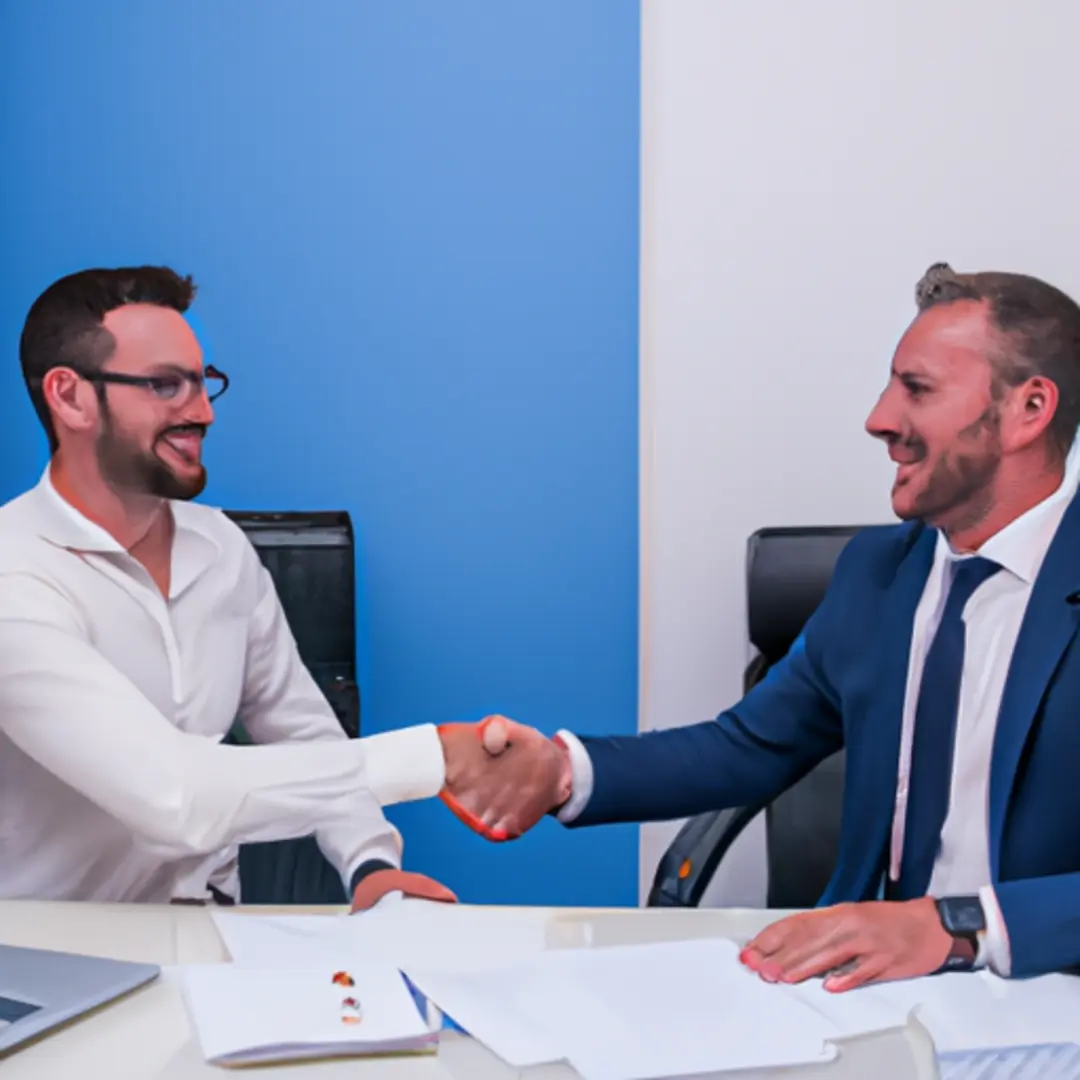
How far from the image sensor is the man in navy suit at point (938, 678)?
1.68 m

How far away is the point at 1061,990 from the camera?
128 cm

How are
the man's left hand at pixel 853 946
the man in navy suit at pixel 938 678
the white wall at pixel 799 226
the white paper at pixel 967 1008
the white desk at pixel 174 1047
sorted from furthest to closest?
the white wall at pixel 799 226 → the man in navy suit at pixel 938 678 → the man's left hand at pixel 853 946 → the white paper at pixel 967 1008 → the white desk at pixel 174 1047

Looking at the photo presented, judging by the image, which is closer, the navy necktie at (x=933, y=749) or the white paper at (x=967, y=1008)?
the white paper at (x=967, y=1008)

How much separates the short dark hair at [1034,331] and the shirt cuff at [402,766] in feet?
3.17

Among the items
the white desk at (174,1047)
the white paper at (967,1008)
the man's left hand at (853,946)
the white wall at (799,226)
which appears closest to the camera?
the white desk at (174,1047)

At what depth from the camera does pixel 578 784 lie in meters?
1.99

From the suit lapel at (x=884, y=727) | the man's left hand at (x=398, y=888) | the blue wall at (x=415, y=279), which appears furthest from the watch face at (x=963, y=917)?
the blue wall at (x=415, y=279)

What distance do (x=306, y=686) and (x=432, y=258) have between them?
825mm

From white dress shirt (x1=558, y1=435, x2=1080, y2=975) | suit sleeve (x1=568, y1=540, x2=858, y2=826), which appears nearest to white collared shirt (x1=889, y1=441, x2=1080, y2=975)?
white dress shirt (x1=558, y1=435, x2=1080, y2=975)

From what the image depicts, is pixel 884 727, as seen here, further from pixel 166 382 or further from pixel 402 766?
pixel 166 382

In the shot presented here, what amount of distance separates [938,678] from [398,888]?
0.80m

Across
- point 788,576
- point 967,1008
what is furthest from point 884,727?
point 967,1008

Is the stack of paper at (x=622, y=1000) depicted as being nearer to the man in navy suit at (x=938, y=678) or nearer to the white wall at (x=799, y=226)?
the man in navy suit at (x=938, y=678)

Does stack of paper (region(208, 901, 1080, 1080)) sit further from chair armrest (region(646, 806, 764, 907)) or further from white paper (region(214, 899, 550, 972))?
chair armrest (region(646, 806, 764, 907))
